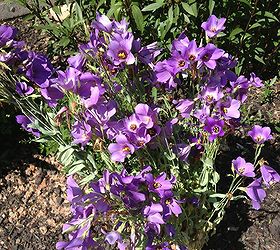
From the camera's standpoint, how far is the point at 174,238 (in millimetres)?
2047

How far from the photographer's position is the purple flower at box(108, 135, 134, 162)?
1.66 metres

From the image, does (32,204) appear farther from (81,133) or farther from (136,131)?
(136,131)

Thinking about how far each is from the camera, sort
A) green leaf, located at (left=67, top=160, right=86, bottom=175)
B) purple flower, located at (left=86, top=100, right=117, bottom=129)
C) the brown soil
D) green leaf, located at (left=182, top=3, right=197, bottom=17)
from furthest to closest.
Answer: the brown soil → green leaf, located at (left=182, top=3, right=197, bottom=17) → green leaf, located at (left=67, top=160, right=86, bottom=175) → purple flower, located at (left=86, top=100, right=117, bottom=129)

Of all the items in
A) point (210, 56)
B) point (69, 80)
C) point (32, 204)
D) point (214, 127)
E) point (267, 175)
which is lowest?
point (32, 204)

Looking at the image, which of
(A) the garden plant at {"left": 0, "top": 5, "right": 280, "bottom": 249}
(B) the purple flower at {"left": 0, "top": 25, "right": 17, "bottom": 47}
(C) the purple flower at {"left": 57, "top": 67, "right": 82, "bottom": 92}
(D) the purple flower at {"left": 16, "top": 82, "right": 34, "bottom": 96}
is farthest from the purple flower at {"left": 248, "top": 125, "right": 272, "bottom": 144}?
(B) the purple flower at {"left": 0, "top": 25, "right": 17, "bottom": 47}

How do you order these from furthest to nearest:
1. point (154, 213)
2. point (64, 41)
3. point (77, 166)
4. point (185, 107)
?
point (64, 41), point (77, 166), point (185, 107), point (154, 213)

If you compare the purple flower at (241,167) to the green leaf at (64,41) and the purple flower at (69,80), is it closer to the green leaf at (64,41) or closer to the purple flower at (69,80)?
the purple flower at (69,80)

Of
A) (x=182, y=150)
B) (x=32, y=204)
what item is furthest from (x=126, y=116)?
(x=32, y=204)

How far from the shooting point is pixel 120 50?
5.28 feet

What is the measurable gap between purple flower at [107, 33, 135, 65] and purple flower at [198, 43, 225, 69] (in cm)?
24

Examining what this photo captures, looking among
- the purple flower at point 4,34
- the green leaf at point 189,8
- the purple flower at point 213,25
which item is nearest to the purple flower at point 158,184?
the purple flower at point 213,25

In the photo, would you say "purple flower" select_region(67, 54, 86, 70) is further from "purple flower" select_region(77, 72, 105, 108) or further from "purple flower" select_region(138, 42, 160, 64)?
"purple flower" select_region(138, 42, 160, 64)

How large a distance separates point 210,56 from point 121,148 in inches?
16.9

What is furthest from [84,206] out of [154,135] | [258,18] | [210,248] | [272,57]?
[272,57]
